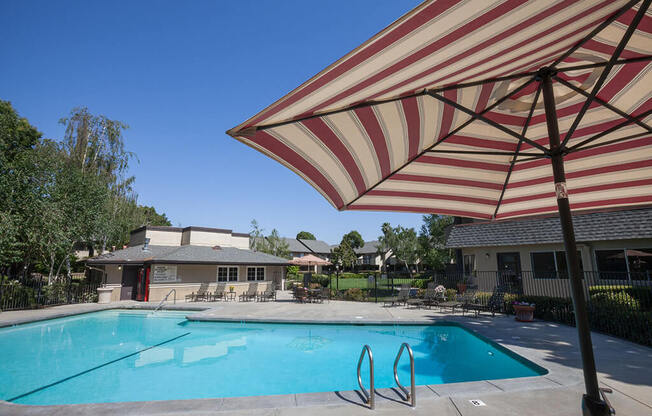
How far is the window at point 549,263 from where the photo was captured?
1511cm

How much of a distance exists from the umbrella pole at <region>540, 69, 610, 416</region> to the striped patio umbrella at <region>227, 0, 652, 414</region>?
0.01 meters

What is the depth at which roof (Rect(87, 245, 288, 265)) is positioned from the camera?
20094mm

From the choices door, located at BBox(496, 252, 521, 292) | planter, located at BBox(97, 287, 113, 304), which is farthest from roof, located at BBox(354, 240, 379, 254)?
planter, located at BBox(97, 287, 113, 304)

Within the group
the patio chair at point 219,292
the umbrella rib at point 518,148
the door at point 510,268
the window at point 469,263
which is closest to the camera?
the umbrella rib at point 518,148

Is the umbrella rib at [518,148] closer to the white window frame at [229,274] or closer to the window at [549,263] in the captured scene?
the window at [549,263]

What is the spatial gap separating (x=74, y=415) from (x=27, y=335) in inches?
454

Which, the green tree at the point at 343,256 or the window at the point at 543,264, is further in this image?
the green tree at the point at 343,256

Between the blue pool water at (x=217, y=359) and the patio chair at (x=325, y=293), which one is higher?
the patio chair at (x=325, y=293)

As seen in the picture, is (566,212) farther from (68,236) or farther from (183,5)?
(68,236)

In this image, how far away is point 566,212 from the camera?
2.59 metres

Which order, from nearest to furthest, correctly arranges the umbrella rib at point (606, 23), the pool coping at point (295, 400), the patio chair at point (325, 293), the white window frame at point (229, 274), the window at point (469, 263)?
Answer: the umbrella rib at point (606, 23), the pool coping at point (295, 400), the patio chair at point (325, 293), the window at point (469, 263), the white window frame at point (229, 274)

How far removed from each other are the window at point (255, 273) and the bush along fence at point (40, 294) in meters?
10.0

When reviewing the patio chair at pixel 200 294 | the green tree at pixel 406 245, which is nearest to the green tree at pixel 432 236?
the green tree at pixel 406 245

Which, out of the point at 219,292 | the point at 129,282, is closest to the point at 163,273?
the point at 129,282
